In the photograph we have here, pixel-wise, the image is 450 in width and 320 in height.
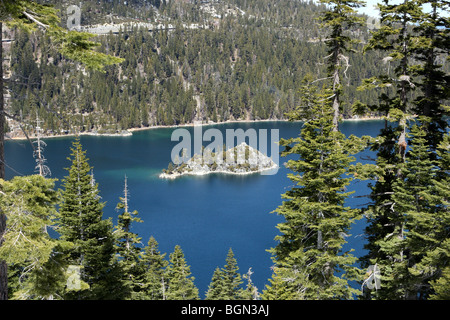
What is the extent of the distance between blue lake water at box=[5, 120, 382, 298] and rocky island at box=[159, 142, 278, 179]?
3.66 m

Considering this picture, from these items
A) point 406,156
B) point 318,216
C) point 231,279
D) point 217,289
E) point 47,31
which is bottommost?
point 217,289

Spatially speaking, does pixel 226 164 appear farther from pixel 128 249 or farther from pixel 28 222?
pixel 28 222

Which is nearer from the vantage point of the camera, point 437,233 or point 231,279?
point 437,233

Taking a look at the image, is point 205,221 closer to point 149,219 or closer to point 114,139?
point 149,219

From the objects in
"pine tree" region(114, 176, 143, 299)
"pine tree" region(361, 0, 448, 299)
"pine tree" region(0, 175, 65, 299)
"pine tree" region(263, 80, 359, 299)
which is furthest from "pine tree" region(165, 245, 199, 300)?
"pine tree" region(0, 175, 65, 299)

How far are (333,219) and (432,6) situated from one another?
9.71m

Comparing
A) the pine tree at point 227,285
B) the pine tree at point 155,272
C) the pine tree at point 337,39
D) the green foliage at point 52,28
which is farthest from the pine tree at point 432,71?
the pine tree at point 155,272

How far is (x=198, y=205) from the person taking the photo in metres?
74.7

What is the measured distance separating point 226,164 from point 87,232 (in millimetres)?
86309

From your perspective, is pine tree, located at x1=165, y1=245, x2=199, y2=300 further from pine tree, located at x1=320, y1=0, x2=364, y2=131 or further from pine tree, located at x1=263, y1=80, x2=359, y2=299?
pine tree, located at x1=320, y1=0, x2=364, y2=131

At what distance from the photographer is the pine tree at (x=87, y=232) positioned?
16.8 meters

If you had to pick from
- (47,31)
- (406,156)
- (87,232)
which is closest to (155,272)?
(87,232)

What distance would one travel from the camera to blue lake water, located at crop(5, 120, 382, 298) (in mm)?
50406

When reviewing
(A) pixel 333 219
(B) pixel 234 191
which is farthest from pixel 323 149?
(B) pixel 234 191
